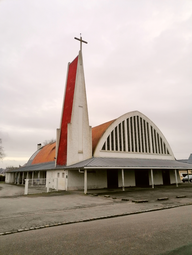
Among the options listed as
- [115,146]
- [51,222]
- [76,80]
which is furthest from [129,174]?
[51,222]

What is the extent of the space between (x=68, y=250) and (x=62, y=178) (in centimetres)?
1675

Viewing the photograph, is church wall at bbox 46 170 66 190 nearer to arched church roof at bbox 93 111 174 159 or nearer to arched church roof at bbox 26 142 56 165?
arched church roof at bbox 93 111 174 159

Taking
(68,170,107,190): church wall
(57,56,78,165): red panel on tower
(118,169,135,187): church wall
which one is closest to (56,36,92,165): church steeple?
(57,56,78,165): red panel on tower

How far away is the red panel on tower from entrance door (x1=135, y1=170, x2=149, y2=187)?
10.1 meters

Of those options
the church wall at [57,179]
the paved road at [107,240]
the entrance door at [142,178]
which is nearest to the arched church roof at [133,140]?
the entrance door at [142,178]

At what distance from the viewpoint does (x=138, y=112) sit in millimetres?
27016

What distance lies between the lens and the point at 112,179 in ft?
73.8

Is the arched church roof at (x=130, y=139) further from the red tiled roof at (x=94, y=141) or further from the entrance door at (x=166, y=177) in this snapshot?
the entrance door at (x=166, y=177)

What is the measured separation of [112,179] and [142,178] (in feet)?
17.2

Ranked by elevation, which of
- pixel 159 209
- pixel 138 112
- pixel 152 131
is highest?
pixel 138 112

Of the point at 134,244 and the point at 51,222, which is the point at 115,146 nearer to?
the point at 51,222

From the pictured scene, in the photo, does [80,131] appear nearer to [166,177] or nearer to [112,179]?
[112,179]

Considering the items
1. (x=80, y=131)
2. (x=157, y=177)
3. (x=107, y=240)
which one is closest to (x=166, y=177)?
(x=157, y=177)

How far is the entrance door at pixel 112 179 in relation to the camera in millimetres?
22125
